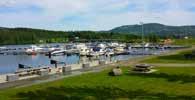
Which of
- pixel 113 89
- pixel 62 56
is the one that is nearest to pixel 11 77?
pixel 113 89

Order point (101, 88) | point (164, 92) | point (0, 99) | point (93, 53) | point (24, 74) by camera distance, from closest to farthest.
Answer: point (0, 99), point (164, 92), point (101, 88), point (24, 74), point (93, 53)

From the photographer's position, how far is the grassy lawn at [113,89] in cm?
2664

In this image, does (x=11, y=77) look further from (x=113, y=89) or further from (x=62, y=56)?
(x=62, y=56)

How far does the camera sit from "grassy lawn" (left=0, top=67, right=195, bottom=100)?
2664 cm

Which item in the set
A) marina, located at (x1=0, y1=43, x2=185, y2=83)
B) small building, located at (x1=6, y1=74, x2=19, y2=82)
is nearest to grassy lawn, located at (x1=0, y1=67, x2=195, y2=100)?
small building, located at (x1=6, y1=74, x2=19, y2=82)

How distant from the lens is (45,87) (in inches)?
1253

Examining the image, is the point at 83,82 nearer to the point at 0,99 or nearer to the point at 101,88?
the point at 101,88

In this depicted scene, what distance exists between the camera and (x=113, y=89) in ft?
99.0

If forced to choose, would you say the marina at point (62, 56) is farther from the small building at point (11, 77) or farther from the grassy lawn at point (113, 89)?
the grassy lawn at point (113, 89)

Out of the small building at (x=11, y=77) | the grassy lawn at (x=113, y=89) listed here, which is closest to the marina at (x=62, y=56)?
the small building at (x=11, y=77)

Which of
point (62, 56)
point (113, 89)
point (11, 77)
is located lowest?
point (62, 56)

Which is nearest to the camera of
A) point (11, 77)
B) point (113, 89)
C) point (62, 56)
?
point (113, 89)

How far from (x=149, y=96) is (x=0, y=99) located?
369 inches

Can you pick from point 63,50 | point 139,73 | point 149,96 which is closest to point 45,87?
point 149,96
